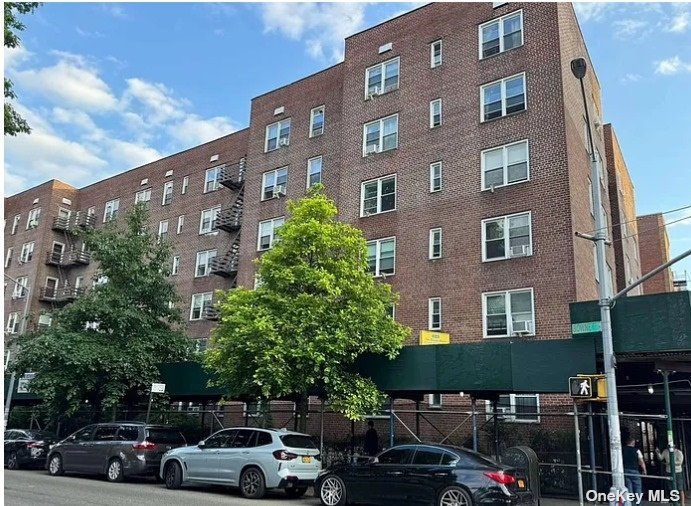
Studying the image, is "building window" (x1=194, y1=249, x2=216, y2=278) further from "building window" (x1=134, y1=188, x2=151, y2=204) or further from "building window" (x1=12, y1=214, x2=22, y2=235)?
"building window" (x1=12, y1=214, x2=22, y2=235)

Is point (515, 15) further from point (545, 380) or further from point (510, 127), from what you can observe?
point (545, 380)

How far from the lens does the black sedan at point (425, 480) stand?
11500mm

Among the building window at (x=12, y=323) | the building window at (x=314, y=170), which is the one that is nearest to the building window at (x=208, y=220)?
the building window at (x=314, y=170)

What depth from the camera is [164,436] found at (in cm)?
1864

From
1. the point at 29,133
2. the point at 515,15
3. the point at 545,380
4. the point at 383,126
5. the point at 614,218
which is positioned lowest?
the point at 545,380

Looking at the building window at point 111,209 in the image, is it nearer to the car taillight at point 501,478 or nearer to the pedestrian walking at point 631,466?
the pedestrian walking at point 631,466

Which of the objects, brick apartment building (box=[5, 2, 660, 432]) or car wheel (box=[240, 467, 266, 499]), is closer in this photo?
car wheel (box=[240, 467, 266, 499])

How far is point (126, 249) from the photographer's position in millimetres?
25156

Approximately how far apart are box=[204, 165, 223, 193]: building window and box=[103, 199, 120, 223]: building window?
29.3 ft

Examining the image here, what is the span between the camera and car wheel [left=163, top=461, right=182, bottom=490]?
16.5 metres

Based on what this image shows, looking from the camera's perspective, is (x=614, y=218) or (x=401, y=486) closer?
(x=401, y=486)

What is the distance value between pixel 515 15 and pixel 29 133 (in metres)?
19.0

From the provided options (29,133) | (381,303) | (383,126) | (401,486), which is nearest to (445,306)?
(381,303)

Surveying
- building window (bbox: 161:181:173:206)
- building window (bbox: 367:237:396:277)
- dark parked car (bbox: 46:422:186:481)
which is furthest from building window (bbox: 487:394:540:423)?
building window (bbox: 161:181:173:206)
